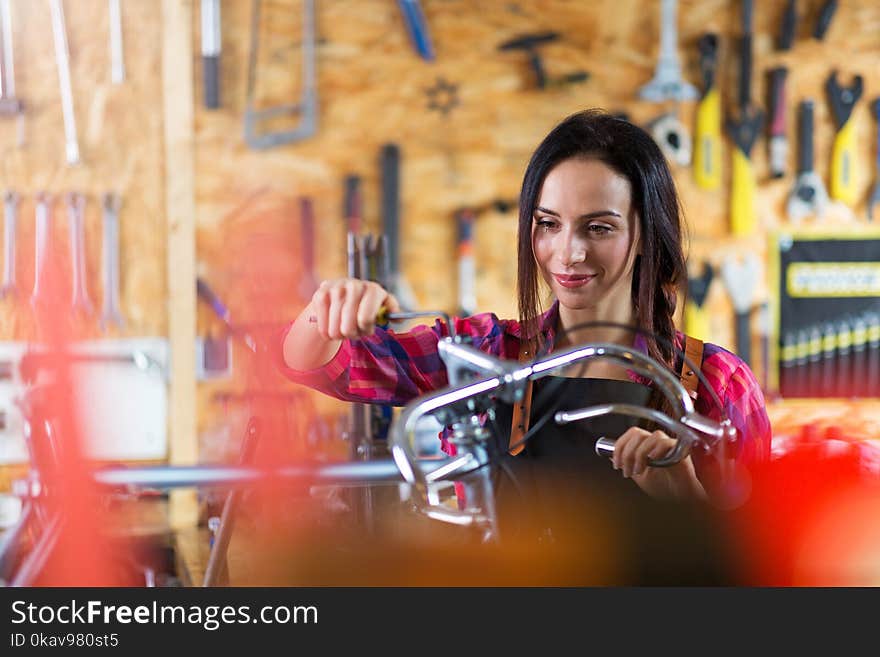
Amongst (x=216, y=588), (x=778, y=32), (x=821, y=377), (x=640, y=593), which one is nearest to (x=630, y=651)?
(x=640, y=593)

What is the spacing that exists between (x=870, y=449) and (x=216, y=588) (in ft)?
1.78

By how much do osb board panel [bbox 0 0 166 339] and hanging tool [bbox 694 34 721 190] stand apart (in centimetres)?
84

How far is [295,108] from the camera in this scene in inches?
52.6

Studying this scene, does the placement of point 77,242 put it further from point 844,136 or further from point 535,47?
point 844,136

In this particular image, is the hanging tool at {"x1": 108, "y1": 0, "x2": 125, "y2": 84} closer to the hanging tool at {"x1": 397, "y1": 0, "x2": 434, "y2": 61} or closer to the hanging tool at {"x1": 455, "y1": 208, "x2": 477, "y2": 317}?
the hanging tool at {"x1": 397, "y1": 0, "x2": 434, "y2": 61}

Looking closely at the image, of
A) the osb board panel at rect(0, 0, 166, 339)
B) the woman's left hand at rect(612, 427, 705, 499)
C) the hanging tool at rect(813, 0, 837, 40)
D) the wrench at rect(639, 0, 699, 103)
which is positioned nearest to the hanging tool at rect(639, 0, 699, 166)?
the wrench at rect(639, 0, 699, 103)

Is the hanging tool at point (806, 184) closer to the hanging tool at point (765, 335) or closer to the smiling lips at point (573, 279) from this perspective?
the hanging tool at point (765, 335)

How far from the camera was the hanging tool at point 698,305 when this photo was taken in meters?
1.38

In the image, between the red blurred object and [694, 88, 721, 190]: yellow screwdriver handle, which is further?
[694, 88, 721, 190]: yellow screwdriver handle

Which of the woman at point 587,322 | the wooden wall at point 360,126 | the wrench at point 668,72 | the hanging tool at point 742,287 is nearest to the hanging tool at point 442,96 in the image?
the wooden wall at point 360,126

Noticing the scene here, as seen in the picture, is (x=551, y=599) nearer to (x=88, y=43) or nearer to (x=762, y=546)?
(x=762, y=546)

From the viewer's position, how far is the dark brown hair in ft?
1.97

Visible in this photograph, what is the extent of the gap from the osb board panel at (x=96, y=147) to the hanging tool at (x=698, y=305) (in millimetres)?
823

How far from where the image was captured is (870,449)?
0.73 meters
